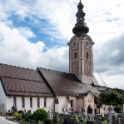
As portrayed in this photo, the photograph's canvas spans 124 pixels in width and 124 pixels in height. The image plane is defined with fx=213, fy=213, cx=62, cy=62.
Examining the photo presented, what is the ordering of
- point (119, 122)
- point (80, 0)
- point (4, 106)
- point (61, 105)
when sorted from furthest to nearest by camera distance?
point (80, 0)
point (61, 105)
point (4, 106)
point (119, 122)

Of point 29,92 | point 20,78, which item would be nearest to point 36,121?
point 29,92

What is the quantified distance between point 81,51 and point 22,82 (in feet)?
69.5

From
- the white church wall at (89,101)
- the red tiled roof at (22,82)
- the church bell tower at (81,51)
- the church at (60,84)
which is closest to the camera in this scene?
the red tiled roof at (22,82)

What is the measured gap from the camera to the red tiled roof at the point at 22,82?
99.3 ft

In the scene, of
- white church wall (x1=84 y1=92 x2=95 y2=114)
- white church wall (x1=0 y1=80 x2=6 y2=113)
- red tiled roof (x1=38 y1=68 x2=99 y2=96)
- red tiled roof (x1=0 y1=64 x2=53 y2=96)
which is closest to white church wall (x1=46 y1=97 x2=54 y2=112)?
red tiled roof (x1=0 y1=64 x2=53 y2=96)

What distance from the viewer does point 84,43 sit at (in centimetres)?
5097

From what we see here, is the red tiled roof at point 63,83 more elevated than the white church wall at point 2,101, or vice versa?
the red tiled roof at point 63,83

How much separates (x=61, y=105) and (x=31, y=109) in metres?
6.74

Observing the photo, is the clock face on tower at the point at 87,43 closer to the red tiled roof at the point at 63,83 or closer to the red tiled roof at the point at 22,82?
the red tiled roof at the point at 63,83

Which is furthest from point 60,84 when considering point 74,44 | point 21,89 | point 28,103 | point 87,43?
point 87,43

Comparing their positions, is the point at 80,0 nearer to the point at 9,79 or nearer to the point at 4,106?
the point at 9,79

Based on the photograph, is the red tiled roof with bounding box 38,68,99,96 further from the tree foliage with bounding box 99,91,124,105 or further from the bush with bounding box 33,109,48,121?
the bush with bounding box 33,109,48,121

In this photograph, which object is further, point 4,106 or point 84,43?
point 84,43

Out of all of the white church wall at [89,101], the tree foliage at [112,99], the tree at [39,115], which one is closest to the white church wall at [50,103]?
the white church wall at [89,101]
